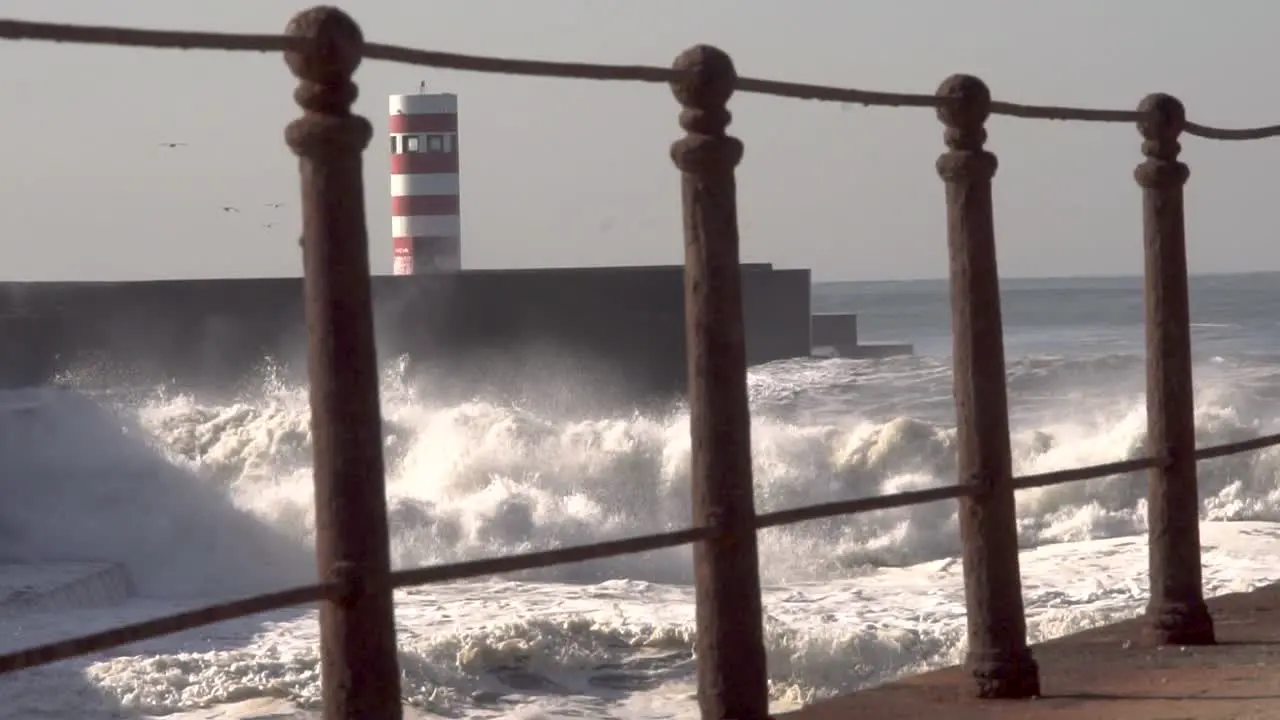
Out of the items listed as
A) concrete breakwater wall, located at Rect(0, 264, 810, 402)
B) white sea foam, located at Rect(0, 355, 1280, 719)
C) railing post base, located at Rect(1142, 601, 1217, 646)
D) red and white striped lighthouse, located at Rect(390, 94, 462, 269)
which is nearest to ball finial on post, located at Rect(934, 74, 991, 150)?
railing post base, located at Rect(1142, 601, 1217, 646)

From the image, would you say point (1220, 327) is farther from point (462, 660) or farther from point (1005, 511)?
point (1005, 511)

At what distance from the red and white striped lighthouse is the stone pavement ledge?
22.5 meters

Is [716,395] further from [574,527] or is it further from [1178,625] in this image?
[574,527]

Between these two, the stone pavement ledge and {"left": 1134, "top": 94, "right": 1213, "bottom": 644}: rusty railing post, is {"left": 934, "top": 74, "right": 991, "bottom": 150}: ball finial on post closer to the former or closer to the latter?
{"left": 1134, "top": 94, "right": 1213, "bottom": 644}: rusty railing post

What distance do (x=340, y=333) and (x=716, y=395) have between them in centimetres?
68

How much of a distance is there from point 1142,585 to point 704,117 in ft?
29.9

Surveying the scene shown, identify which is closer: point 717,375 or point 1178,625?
point 717,375

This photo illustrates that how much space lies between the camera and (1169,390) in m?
3.90

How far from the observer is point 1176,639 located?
3881 millimetres

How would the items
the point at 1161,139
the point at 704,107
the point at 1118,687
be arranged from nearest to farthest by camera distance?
the point at 704,107 < the point at 1118,687 < the point at 1161,139

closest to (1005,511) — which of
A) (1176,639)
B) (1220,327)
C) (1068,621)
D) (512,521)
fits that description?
(1176,639)

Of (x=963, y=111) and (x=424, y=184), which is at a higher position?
(x=424, y=184)

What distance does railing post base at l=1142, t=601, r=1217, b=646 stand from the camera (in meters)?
3.88

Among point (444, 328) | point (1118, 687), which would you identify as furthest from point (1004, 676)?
point (444, 328)
